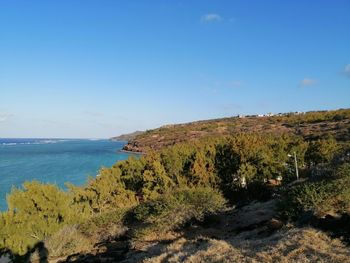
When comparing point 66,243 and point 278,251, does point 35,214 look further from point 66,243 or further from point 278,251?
point 278,251

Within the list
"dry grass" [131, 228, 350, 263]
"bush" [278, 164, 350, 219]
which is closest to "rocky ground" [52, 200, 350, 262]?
"dry grass" [131, 228, 350, 263]

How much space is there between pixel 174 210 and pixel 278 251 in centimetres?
1545

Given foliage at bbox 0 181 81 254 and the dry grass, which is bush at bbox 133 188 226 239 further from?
the dry grass

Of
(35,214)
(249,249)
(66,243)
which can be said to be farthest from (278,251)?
(35,214)

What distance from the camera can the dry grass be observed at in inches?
534

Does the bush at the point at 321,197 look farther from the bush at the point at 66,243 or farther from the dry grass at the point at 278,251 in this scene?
the bush at the point at 66,243

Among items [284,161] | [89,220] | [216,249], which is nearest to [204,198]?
[89,220]

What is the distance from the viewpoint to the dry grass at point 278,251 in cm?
1356

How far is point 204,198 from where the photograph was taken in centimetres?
3108

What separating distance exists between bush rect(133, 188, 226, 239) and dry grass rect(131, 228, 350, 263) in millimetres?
10168

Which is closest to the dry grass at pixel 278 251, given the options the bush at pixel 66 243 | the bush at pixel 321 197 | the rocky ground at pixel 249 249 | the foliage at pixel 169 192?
the rocky ground at pixel 249 249

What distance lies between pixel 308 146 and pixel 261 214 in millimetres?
27662

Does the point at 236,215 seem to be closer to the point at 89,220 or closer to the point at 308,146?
the point at 89,220

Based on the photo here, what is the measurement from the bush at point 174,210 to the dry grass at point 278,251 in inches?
400
